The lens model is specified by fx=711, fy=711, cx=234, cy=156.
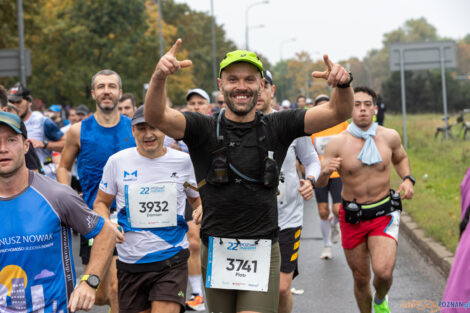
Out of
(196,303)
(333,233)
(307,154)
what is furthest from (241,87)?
(333,233)

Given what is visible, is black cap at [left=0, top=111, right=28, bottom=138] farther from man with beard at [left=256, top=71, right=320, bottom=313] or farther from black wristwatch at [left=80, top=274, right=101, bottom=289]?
man with beard at [left=256, top=71, right=320, bottom=313]

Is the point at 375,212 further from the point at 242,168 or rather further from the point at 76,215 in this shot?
the point at 76,215

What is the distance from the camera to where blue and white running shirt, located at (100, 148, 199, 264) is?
5.35 metres

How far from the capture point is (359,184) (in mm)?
6852

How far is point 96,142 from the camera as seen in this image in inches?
261

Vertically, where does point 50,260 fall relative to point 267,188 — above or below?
below

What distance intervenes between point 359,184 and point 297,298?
5.44ft

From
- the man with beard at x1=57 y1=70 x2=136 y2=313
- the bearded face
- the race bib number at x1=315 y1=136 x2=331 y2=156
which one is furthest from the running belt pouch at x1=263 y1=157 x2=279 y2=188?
the race bib number at x1=315 y1=136 x2=331 y2=156

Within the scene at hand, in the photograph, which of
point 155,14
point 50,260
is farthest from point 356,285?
point 155,14

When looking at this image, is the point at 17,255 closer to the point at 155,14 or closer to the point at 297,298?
the point at 297,298

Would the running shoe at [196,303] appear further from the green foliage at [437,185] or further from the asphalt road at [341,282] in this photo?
the green foliage at [437,185]

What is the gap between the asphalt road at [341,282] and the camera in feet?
24.3

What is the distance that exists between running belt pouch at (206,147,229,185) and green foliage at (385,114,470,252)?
539 centimetres

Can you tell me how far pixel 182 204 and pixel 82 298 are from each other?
6.72 feet
